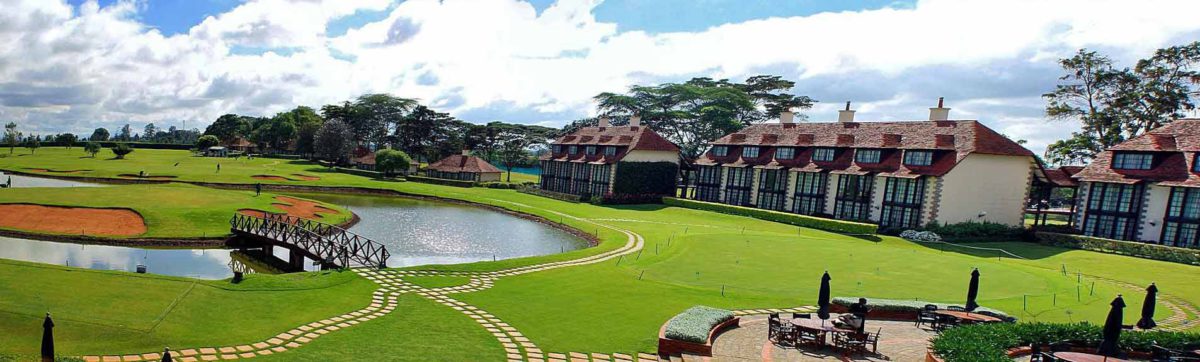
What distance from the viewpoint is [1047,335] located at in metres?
16.9

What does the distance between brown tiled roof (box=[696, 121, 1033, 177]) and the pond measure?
86.7ft

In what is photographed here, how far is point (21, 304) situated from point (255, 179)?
200ft

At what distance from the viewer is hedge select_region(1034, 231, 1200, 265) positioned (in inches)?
1502

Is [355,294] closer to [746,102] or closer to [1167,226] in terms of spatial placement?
[1167,226]

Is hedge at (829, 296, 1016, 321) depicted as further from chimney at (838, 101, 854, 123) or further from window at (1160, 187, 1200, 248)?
chimney at (838, 101, 854, 123)

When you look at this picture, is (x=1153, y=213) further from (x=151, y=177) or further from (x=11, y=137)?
(x=11, y=137)

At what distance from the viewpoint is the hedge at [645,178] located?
7100 centimetres

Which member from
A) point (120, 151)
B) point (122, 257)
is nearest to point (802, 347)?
point (122, 257)

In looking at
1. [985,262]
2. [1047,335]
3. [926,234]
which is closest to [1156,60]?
[926,234]

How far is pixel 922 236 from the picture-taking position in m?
47.4

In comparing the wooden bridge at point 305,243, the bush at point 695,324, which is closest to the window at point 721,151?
the wooden bridge at point 305,243

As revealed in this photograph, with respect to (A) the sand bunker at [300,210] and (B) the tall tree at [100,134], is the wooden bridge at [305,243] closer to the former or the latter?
(A) the sand bunker at [300,210]

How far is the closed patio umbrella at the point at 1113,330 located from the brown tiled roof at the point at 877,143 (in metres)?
36.5

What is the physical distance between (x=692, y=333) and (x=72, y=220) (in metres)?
40.2
